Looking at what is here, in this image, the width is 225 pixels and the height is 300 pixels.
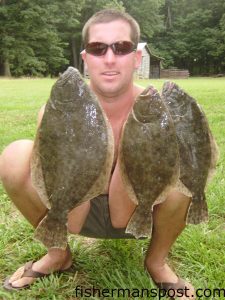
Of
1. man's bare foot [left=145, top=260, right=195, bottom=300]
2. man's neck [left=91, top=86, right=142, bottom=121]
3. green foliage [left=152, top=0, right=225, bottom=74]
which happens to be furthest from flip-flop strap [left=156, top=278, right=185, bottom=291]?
green foliage [left=152, top=0, right=225, bottom=74]

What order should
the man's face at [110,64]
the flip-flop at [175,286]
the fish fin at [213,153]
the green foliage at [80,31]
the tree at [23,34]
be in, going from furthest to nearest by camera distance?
the green foliage at [80,31], the tree at [23,34], the flip-flop at [175,286], the man's face at [110,64], the fish fin at [213,153]

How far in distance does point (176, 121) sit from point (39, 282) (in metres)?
1.72

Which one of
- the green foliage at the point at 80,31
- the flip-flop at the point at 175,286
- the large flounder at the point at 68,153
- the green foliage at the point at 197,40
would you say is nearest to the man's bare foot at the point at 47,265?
the flip-flop at the point at 175,286

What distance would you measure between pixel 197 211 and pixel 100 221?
0.84m

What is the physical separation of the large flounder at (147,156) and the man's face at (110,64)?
880 millimetres

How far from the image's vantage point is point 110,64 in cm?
297

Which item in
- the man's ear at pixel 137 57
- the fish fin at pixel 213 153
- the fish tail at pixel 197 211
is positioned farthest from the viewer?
the man's ear at pixel 137 57

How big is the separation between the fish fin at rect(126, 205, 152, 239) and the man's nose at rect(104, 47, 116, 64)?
3.46ft

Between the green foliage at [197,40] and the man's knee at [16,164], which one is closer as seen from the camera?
the man's knee at [16,164]

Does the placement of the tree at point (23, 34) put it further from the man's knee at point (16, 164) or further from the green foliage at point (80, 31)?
the man's knee at point (16, 164)

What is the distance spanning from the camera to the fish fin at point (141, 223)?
2447mm

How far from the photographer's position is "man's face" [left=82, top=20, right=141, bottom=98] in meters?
2.99

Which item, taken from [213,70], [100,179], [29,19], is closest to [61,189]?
[100,179]

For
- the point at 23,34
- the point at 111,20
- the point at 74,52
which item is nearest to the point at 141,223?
the point at 111,20
